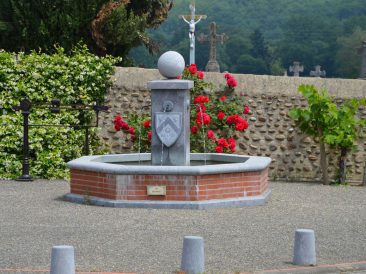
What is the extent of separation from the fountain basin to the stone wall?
487 centimetres

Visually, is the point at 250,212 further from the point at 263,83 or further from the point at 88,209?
the point at 263,83

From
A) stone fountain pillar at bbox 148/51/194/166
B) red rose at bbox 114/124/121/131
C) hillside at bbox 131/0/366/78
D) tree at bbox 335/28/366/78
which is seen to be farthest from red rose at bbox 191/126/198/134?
hillside at bbox 131/0/366/78

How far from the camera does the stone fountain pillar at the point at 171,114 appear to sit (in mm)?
12336

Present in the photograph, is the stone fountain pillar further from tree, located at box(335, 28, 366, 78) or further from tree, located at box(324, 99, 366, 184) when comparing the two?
tree, located at box(335, 28, 366, 78)

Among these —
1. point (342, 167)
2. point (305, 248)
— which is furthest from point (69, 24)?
point (305, 248)

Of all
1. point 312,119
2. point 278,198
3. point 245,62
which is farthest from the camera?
point 245,62

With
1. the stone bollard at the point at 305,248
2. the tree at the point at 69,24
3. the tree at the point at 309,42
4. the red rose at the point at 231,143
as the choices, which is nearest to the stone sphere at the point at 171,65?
the red rose at the point at 231,143

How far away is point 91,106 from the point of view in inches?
642

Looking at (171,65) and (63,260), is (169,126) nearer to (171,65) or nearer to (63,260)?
(171,65)

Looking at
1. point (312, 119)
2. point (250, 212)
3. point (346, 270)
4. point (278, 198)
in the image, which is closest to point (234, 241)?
point (346, 270)

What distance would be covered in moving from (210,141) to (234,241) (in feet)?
24.0

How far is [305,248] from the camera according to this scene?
25.3 feet

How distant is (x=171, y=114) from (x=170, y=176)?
129 centimetres

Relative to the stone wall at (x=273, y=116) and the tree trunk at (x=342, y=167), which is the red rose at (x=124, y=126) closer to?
the stone wall at (x=273, y=116)
